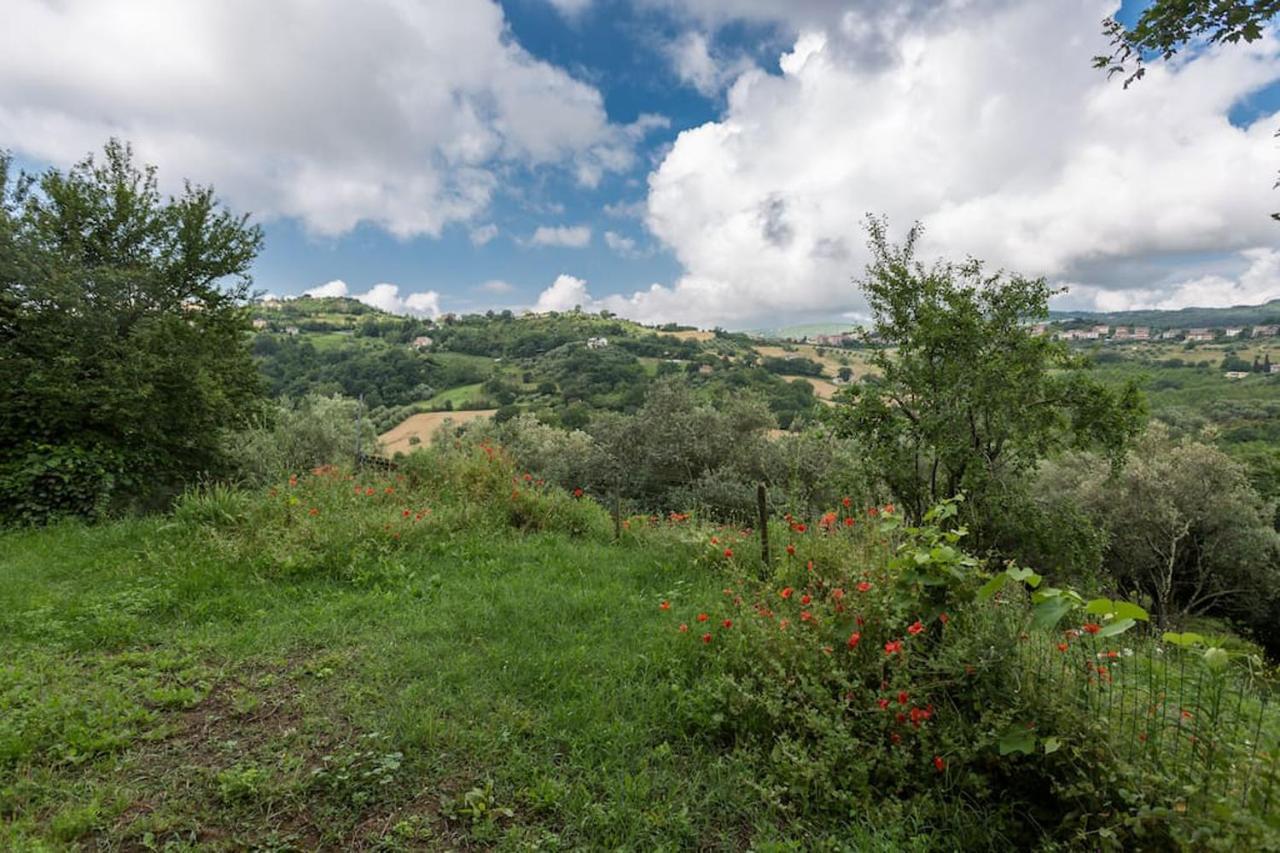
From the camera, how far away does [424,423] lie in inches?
1476

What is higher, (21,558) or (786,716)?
(21,558)

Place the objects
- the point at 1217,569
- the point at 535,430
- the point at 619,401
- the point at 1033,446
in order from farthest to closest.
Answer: the point at 619,401 → the point at 535,430 → the point at 1217,569 → the point at 1033,446

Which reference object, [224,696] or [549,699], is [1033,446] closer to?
[549,699]

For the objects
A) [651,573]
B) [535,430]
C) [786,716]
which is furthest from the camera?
[535,430]

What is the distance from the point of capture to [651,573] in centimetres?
573

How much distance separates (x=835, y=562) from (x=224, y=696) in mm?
4199

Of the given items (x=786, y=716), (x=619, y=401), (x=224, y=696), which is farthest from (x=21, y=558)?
(x=619, y=401)

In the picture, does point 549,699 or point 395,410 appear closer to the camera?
point 549,699

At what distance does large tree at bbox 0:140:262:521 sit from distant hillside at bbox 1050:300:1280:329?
102m

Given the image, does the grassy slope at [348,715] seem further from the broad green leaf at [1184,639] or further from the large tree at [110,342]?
the large tree at [110,342]

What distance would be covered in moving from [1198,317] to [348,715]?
464 feet

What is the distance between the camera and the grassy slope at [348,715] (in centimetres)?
245

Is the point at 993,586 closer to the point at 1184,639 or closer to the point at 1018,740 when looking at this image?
the point at 1184,639

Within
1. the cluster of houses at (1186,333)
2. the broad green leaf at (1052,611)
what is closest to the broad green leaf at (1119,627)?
the broad green leaf at (1052,611)
